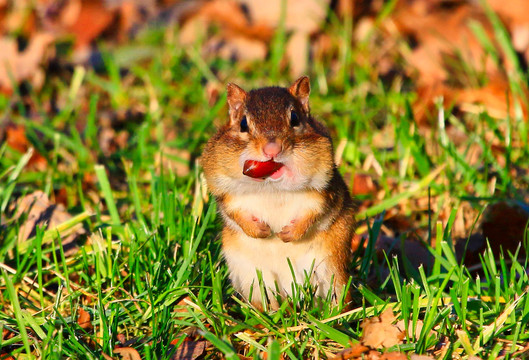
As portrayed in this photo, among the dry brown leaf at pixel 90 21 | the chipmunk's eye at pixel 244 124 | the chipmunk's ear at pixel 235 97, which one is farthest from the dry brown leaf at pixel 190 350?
the dry brown leaf at pixel 90 21

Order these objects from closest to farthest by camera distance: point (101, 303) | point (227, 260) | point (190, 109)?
point (101, 303) < point (227, 260) < point (190, 109)

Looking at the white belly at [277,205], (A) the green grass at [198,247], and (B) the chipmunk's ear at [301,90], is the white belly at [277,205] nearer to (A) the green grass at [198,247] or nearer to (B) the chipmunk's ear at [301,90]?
(A) the green grass at [198,247]

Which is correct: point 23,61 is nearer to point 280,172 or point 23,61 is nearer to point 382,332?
point 280,172

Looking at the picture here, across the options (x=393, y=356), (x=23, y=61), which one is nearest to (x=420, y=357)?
(x=393, y=356)

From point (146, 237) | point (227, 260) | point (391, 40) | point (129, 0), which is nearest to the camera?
point (227, 260)

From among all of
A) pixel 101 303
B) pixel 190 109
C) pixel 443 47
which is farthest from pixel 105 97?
pixel 101 303

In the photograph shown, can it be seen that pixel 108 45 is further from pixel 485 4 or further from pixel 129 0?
pixel 485 4

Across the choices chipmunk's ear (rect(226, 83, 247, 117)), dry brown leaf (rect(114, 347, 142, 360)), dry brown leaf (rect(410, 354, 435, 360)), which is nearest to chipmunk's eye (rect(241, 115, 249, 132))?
chipmunk's ear (rect(226, 83, 247, 117))

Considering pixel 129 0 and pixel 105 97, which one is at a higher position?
pixel 129 0
